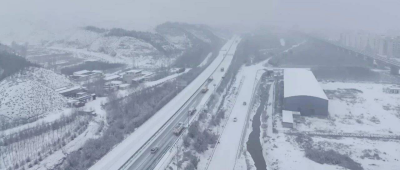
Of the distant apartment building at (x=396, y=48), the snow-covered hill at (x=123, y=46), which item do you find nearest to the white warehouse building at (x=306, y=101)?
the snow-covered hill at (x=123, y=46)

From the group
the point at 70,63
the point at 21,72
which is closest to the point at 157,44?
the point at 70,63

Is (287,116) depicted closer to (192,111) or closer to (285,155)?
(285,155)

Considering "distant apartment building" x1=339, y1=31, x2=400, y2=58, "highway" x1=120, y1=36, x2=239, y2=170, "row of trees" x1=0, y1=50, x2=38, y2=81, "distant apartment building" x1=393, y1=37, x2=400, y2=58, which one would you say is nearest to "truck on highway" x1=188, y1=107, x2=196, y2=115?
"highway" x1=120, y1=36, x2=239, y2=170

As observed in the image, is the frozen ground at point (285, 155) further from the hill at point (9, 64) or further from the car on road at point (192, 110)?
the hill at point (9, 64)

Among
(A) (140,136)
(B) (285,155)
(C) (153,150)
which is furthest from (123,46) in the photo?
(B) (285,155)

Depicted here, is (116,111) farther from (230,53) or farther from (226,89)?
(230,53)
